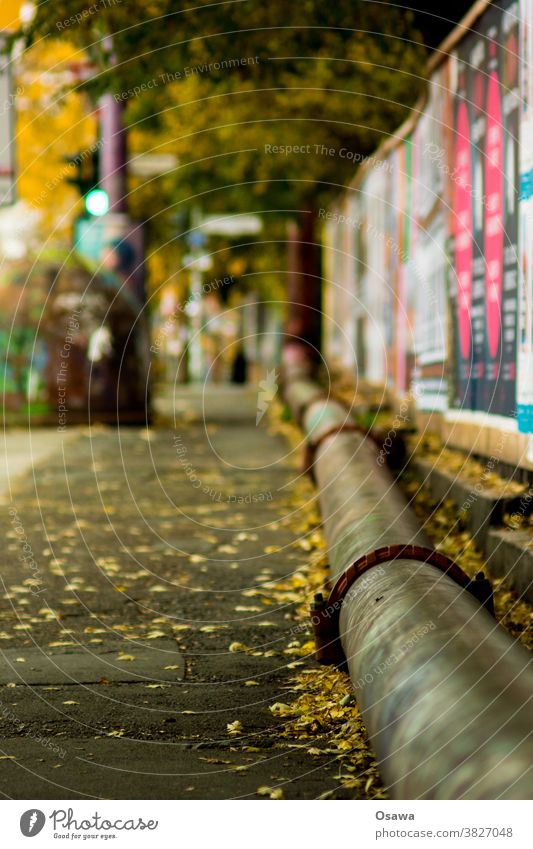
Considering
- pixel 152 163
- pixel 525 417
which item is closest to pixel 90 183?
pixel 152 163

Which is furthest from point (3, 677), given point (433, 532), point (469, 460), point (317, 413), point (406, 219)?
point (406, 219)

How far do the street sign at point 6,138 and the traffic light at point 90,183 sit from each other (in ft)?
15.6

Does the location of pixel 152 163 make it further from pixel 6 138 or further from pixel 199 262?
pixel 199 262

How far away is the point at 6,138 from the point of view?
1086 centimetres

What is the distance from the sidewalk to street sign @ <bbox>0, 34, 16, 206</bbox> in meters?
2.42

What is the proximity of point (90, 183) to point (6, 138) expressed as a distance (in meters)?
6.10

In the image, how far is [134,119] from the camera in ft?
71.8

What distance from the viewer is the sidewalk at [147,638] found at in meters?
4.51

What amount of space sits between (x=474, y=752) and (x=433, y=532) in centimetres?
515

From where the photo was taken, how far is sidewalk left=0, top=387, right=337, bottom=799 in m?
4.51

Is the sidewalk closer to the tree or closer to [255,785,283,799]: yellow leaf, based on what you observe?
[255,785,283,799]: yellow leaf

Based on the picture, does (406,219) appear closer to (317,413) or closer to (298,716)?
(317,413)
